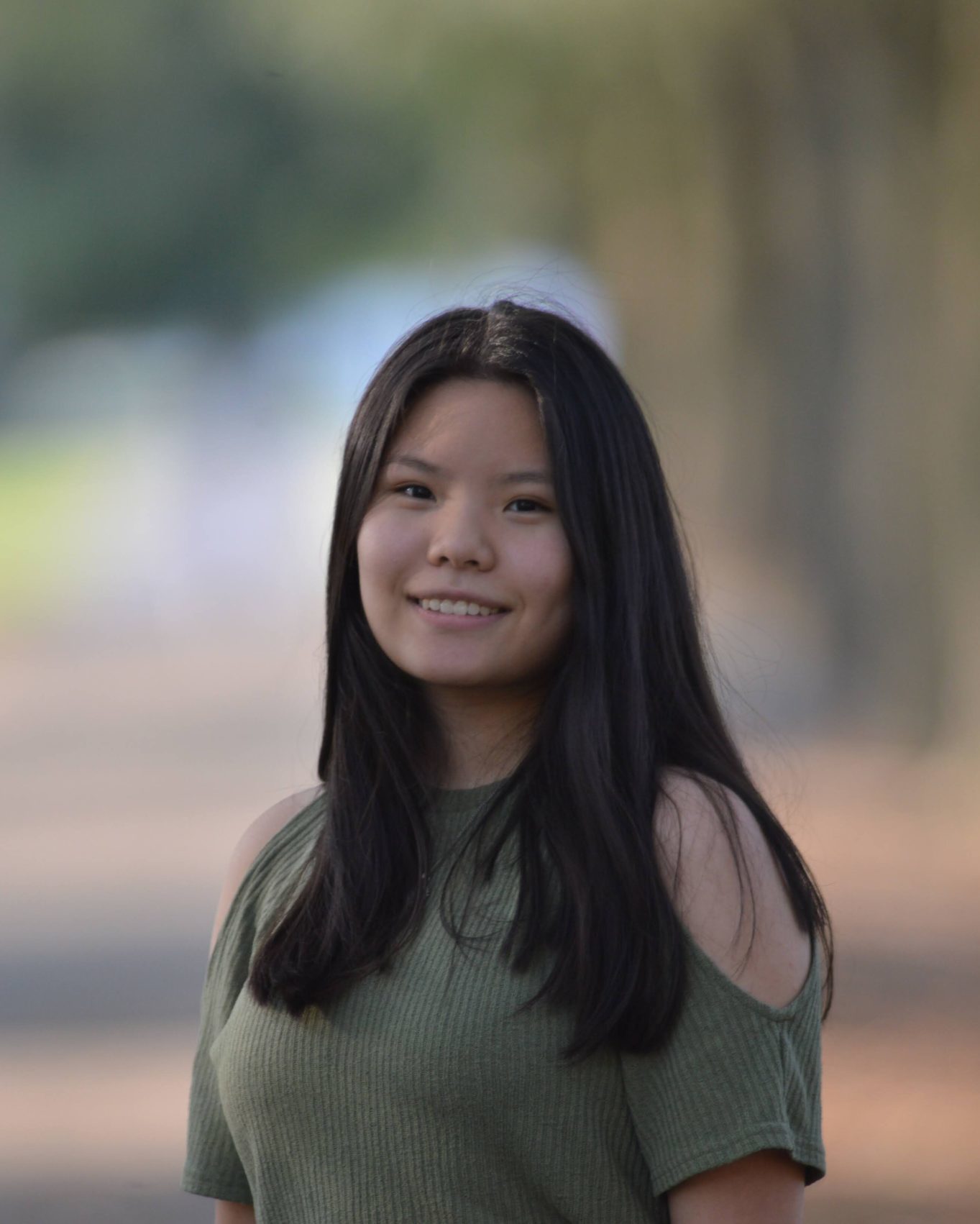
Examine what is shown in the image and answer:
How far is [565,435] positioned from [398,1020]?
591 mm

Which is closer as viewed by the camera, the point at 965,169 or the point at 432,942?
the point at 432,942

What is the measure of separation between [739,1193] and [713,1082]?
0.11 metres

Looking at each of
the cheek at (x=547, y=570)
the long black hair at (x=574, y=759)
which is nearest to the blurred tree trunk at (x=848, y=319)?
the long black hair at (x=574, y=759)

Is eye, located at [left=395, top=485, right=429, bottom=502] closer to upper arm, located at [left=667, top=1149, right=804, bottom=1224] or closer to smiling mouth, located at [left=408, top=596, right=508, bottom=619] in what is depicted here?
smiling mouth, located at [left=408, top=596, right=508, bottom=619]

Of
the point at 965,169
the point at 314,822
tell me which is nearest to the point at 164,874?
the point at 965,169

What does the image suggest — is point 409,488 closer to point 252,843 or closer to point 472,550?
point 472,550

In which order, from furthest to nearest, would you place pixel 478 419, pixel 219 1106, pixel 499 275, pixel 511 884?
pixel 499 275, pixel 219 1106, pixel 478 419, pixel 511 884

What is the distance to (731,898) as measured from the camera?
155cm

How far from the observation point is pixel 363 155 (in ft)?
27.8

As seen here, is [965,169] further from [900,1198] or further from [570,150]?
[900,1198]

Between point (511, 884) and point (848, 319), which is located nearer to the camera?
point (511, 884)

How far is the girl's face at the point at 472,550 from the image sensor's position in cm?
168

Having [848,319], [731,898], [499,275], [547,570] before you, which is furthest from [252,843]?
[848,319]

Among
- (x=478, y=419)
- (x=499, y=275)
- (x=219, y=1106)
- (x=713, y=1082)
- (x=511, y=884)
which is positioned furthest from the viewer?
(x=499, y=275)
